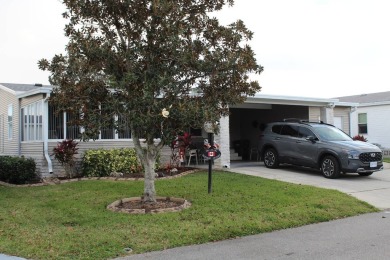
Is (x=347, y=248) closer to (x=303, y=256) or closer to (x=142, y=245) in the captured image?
(x=303, y=256)

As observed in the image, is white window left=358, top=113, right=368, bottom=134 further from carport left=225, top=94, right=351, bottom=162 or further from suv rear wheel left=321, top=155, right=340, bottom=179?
suv rear wheel left=321, top=155, right=340, bottom=179

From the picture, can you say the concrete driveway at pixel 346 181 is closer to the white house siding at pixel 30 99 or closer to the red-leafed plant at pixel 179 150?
the red-leafed plant at pixel 179 150

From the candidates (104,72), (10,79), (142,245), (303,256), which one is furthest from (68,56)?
(10,79)

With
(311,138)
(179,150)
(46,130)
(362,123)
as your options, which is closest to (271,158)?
(311,138)

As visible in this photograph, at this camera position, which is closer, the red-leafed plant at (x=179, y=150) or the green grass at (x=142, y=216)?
the green grass at (x=142, y=216)

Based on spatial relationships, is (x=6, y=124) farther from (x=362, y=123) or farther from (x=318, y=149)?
(x=362, y=123)

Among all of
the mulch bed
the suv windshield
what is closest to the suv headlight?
the suv windshield

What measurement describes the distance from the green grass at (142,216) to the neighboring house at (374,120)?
16.6 m

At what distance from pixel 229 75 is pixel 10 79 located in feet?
82.3

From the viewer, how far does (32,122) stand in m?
14.7

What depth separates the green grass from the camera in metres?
6.17

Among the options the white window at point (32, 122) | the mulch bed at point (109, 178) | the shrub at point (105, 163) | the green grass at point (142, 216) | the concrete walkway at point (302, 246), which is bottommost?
the concrete walkway at point (302, 246)

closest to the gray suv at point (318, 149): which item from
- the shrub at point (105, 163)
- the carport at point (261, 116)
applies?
the carport at point (261, 116)

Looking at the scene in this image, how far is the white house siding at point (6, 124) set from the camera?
1645 centimetres
